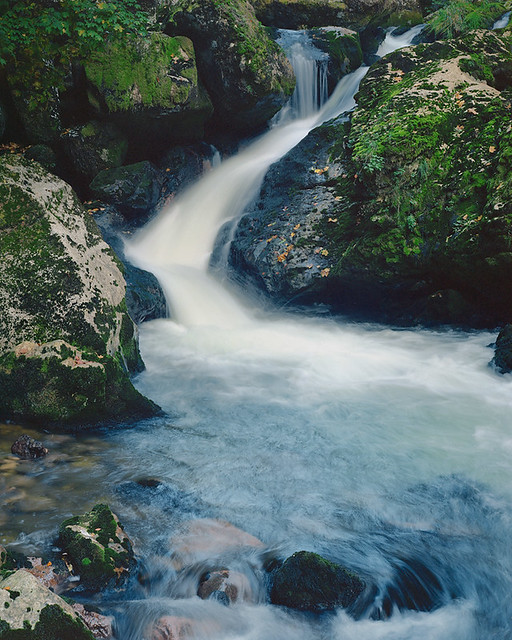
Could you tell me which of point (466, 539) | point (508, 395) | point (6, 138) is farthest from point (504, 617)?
point (6, 138)

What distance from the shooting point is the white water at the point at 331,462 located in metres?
2.83

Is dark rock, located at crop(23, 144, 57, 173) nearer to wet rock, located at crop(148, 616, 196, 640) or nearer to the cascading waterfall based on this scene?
the cascading waterfall

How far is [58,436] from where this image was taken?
14.4 ft

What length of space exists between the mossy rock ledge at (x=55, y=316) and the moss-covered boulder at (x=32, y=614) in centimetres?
254

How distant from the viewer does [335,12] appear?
16.8m

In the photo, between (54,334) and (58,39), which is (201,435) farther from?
(58,39)

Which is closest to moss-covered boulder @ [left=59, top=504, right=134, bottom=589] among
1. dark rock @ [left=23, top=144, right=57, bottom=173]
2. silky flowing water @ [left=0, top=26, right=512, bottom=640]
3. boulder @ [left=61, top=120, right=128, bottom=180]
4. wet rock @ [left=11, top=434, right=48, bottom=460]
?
silky flowing water @ [left=0, top=26, right=512, bottom=640]

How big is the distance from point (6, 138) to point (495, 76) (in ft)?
30.5

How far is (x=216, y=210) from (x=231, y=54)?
345 centimetres

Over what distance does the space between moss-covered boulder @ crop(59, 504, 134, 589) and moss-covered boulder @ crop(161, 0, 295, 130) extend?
1035 centimetres

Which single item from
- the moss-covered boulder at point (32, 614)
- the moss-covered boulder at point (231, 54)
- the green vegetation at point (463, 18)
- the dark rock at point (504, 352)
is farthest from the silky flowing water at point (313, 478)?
the green vegetation at point (463, 18)

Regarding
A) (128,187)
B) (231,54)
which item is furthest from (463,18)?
(128,187)

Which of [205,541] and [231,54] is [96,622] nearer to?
[205,541]

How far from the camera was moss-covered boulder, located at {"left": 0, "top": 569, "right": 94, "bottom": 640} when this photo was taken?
6.43 ft
